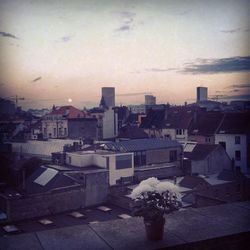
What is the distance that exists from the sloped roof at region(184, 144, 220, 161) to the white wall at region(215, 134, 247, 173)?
29.7 inches

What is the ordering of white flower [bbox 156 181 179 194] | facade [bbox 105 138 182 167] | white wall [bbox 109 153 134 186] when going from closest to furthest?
1. white flower [bbox 156 181 179 194]
2. facade [bbox 105 138 182 167]
3. white wall [bbox 109 153 134 186]

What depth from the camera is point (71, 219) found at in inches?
210

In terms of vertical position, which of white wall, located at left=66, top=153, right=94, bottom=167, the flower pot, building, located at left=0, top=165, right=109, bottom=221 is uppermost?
the flower pot

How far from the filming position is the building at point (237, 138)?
800cm

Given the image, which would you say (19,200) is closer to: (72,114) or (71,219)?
(71,219)

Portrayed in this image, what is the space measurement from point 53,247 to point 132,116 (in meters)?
13.2

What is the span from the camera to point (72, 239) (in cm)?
154

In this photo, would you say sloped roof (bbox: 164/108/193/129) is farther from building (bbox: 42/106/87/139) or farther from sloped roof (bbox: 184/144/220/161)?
building (bbox: 42/106/87/139)

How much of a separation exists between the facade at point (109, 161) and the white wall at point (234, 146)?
319cm

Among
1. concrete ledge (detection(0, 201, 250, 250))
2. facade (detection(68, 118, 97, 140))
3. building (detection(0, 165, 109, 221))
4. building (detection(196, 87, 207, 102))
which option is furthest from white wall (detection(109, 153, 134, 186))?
A: concrete ledge (detection(0, 201, 250, 250))

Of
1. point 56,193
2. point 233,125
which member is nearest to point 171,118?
point 233,125

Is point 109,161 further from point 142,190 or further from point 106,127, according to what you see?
point 106,127

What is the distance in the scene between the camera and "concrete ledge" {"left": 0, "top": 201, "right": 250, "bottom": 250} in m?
1.48

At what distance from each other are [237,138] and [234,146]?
31 centimetres
